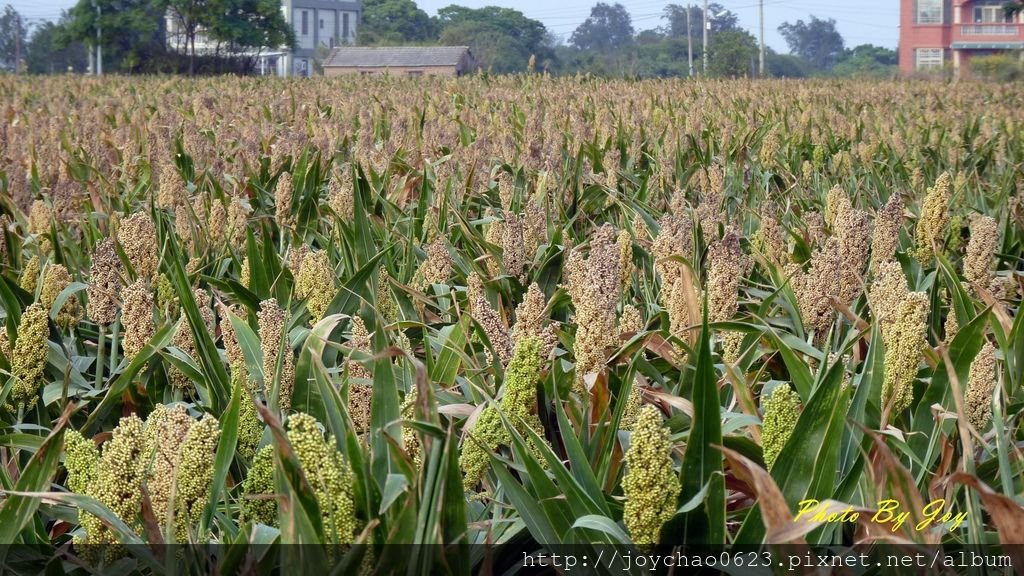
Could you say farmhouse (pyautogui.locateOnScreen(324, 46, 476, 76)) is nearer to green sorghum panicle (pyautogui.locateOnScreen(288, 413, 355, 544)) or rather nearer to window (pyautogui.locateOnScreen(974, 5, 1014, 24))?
window (pyautogui.locateOnScreen(974, 5, 1014, 24))

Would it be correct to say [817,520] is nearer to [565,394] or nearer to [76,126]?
[565,394]

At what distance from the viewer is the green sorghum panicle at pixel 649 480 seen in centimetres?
106

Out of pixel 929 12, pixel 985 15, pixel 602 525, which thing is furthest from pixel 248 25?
pixel 602 525

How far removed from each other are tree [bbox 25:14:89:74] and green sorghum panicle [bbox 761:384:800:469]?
102 meters

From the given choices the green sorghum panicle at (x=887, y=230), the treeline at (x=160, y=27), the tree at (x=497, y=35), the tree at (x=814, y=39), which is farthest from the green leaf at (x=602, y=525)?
the tree at (x=814, y=39)

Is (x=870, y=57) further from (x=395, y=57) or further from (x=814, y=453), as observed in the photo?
(x=814, y=453)

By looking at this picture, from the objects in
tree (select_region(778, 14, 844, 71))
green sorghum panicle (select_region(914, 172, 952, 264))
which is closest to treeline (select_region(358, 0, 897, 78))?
tree (select_region(778, 14, 844, 71))

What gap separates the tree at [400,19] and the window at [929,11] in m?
60.7

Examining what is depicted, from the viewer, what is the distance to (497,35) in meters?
113

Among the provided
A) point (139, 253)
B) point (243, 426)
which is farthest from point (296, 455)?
point (139, 253)

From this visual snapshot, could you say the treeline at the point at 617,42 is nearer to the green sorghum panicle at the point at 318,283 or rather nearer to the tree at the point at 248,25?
the tree at the point at 248,25

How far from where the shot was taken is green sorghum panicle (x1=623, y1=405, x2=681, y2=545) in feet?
3.49

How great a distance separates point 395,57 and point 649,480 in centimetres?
6500

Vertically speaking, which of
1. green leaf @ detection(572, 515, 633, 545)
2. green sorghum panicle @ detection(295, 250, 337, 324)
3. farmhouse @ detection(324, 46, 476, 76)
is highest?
farmhouse @ detection(324, 46, 476, 76)
